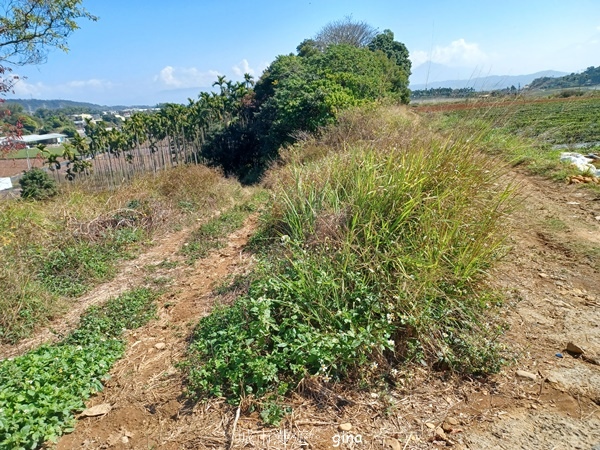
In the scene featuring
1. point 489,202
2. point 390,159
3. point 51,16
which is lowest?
point 489,202

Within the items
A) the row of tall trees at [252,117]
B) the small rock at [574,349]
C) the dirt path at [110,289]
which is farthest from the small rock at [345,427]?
the row of tall trees at [252,117]

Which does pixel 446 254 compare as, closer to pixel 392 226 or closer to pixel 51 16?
pixel 392 226

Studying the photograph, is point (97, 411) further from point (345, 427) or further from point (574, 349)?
point (574, 349)

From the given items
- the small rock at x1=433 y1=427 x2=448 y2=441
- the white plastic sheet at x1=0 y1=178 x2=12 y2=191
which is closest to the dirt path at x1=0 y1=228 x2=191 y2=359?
the small rock at x1=433 y1=427 x2=448 y2=441

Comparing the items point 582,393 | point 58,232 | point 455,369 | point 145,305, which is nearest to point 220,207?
point 58,232

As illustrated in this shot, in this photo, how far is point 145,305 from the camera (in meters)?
3.24

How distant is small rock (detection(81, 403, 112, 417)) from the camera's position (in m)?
1.97

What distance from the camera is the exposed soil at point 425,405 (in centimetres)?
168

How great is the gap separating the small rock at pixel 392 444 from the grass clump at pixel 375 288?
35cm

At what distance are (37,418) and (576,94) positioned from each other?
5.64 meters

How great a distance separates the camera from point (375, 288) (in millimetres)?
2334

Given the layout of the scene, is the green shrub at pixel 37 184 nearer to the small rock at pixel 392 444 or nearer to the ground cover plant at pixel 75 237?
the ground cover plant at pixel 75 237

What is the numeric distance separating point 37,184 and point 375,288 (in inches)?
405

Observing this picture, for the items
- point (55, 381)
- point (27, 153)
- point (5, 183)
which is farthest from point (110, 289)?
→ point (5, 183)
